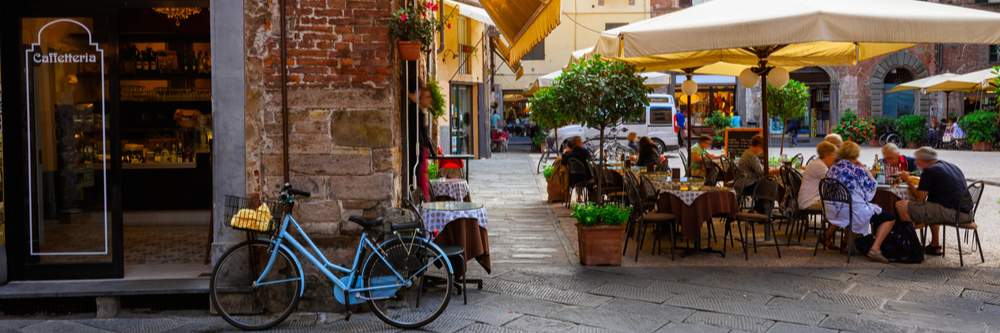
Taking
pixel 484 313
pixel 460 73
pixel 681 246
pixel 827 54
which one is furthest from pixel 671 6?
pixel 484 313

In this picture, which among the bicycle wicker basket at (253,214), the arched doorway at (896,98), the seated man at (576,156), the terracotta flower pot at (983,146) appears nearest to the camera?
the bicycle wicker basket at (253,214)

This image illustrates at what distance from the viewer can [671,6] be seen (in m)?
32.0

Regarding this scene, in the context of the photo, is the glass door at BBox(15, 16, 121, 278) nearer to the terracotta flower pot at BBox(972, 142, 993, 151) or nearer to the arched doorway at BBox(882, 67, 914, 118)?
the terracotta flower pot at BBox(972, 142, 993, 151)

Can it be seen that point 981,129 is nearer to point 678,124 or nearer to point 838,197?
point 678,124

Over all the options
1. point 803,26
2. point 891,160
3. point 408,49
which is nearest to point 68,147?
point 408,49

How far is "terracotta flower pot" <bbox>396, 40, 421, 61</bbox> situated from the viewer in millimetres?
5831

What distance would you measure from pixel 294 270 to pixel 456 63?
16.0 meters

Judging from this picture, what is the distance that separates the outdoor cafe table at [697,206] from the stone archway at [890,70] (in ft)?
91.7

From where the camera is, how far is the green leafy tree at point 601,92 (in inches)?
324

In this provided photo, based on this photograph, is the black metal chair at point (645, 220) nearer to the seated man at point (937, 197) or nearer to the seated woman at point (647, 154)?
the seated man at point (937, 197)

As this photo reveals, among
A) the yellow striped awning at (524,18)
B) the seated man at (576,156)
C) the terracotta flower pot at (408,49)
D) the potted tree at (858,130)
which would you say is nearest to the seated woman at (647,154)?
the seated man at (576,156)

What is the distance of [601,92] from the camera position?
8.23 meters

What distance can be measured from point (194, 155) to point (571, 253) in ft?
14.1

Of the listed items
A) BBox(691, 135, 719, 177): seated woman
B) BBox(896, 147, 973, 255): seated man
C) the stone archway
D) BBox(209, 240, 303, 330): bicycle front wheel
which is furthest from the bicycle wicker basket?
the stone archway
